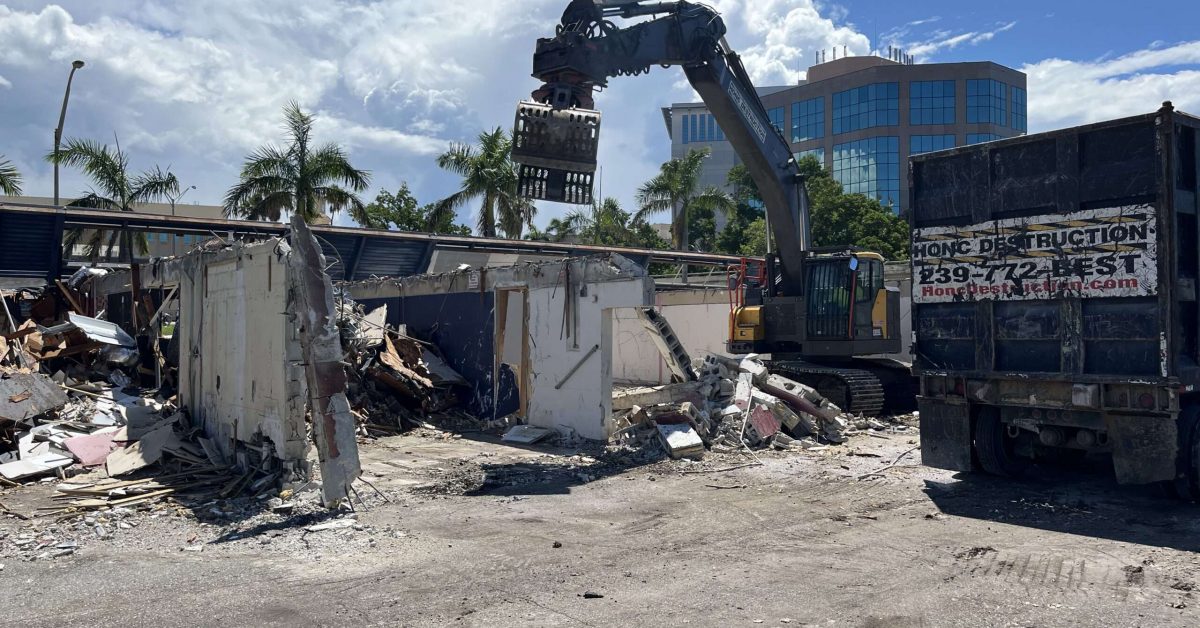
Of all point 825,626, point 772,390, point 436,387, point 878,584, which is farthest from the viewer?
point 436,387

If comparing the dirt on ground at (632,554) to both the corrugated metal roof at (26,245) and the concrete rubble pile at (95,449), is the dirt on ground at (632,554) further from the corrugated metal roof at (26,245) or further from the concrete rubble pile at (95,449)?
the corrugated metal roof at (26,245)

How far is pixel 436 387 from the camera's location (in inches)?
679

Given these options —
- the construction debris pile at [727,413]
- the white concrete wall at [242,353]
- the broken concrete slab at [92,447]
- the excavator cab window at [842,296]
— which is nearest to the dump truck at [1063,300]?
the construction debris pile at [727,413]

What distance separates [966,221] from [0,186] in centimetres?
3405

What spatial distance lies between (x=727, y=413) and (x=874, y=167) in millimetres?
69652

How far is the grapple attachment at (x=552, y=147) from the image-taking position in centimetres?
1232

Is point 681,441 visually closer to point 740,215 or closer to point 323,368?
point 323,368

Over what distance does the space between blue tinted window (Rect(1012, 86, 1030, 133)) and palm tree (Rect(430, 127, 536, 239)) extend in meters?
57.2

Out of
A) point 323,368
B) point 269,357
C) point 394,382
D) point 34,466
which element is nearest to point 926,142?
point 394,382

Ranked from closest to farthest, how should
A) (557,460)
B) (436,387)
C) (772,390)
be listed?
(557,460) < (772,390) < (436,387)

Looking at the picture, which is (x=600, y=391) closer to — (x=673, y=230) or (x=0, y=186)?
(x=0, y=186)

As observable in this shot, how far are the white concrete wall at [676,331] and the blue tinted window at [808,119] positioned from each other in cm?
6134

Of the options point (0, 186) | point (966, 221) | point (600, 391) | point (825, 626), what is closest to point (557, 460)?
point (600, 391)

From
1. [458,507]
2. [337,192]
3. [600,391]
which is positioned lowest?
[458,507]
